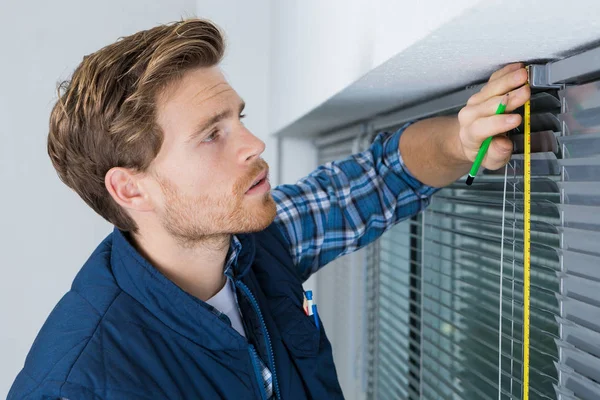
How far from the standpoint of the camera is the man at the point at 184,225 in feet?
3.70

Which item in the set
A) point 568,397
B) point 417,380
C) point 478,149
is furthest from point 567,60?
point 417,380

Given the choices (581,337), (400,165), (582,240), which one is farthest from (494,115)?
(400,165)

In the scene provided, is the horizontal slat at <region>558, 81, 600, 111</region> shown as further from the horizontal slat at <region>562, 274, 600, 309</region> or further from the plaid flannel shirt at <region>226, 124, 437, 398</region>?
the plaid flannel shirt at <region>226, 124, 437, 398</region>

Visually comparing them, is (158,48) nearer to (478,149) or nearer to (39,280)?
(478,149)

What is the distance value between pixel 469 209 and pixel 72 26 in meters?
2.24

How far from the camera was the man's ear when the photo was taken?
1.34m

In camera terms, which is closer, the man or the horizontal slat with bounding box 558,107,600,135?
the horizontal slat with bounding box 558,107,600,135

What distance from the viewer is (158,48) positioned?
1.28m

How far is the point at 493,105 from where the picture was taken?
0.95 metres

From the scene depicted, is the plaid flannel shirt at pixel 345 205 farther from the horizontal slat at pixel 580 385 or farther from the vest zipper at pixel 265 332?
the horizontal slat at pixel 580 385

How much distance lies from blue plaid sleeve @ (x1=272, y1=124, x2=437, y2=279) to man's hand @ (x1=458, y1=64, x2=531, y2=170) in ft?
1.36

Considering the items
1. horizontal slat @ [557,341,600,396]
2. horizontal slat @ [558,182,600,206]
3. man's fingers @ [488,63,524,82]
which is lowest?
horizontal slat @ [557,341,600,396]

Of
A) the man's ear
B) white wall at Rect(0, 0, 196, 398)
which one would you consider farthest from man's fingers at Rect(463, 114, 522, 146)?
white wall at Rect(0, 0, 196, 398)

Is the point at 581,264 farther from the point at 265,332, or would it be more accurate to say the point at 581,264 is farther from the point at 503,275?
the point at 265,332
